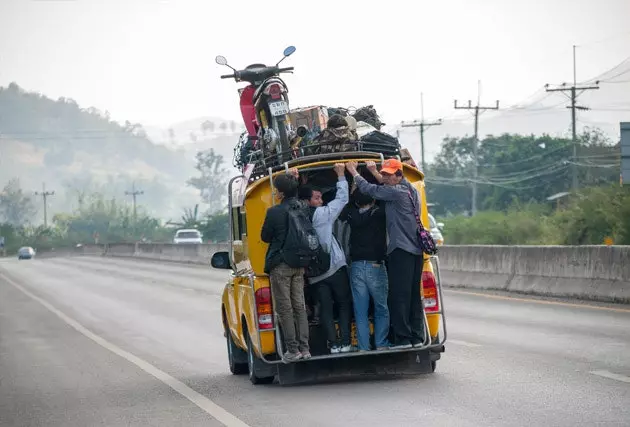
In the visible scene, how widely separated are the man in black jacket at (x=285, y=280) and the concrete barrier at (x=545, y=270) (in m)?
10.7

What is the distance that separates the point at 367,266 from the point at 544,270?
520 inches

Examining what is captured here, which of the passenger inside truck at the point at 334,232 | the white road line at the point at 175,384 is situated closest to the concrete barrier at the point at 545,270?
the white road line at the point at 175,384

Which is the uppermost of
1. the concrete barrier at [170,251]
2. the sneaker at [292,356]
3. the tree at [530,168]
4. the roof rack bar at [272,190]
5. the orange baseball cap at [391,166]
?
the tree at [530,168]

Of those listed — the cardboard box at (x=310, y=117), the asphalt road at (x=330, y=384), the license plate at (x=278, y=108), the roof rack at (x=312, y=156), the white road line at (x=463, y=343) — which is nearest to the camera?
the asphalt road at (x=330, y=384)

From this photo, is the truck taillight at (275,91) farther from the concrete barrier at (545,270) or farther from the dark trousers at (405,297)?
the concrete barrier at (545,270)

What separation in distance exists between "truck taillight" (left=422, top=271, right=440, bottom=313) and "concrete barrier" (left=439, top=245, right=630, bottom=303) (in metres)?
9.71

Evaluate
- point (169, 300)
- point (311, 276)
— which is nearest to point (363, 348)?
point (311, 276)

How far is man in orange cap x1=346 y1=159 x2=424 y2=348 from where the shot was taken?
505 inches

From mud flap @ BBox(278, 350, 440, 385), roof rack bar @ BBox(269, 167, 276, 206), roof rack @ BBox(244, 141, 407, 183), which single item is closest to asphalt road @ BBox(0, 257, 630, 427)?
mud flap @ BBox(278, 350, 440, 385)

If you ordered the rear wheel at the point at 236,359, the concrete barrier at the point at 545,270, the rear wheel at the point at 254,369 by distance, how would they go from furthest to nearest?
the concrete barrier at the point at 545,270 < the rear wheel at the point at 236,359 < the rear wheel at the point at 254,369

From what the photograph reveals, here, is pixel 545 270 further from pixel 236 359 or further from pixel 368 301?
pixel 368 301

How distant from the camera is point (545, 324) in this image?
62.7 ft

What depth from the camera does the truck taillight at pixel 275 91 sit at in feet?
50.0

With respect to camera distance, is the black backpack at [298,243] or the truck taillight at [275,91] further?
the truck taillight at [275,91]
